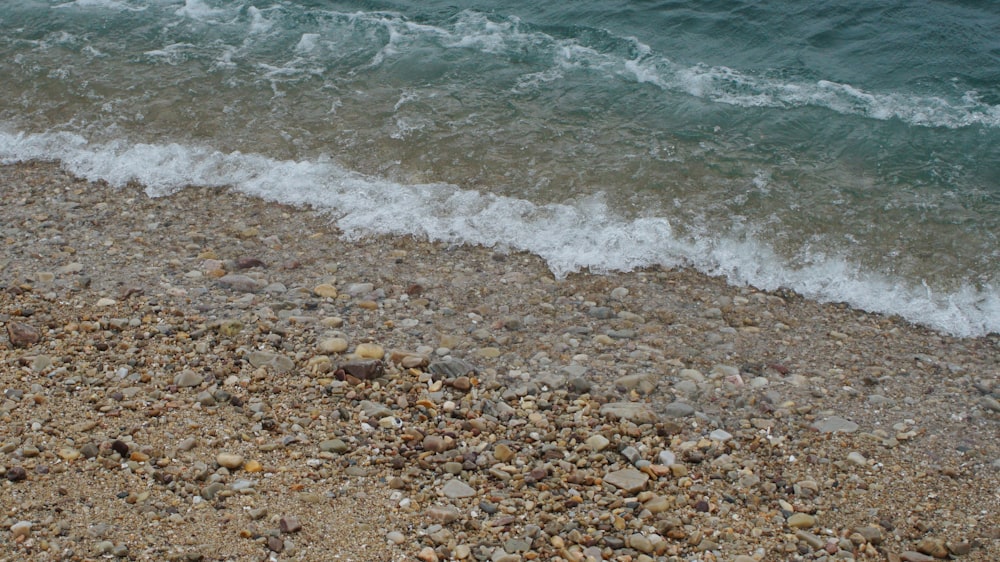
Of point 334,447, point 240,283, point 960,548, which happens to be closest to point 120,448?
point 334,447

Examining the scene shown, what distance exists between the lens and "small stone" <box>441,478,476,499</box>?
4793mm

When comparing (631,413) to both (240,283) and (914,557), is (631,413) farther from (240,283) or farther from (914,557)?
(240,283)

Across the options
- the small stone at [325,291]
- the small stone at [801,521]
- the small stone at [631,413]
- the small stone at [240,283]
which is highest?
the small stone at [801,521]

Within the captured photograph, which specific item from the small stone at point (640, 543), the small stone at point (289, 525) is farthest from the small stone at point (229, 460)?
the small stone at point (640, 543)

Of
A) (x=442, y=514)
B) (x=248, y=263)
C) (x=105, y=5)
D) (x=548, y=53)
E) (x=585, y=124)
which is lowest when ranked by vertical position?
(x=248, y=263)

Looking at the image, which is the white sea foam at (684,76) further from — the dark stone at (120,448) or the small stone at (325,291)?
the dark stone at (120,448)

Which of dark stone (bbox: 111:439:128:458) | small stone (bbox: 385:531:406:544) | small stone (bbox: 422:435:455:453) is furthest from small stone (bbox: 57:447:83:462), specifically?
small stone (bbox: 422:435:455:453)

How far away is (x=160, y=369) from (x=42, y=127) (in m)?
6.52

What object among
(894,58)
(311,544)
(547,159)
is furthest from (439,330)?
(894,58)

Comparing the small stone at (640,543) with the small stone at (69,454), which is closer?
the small stone at (640,543)

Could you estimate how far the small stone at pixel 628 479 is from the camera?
16.1 feet

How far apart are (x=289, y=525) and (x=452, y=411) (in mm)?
1457

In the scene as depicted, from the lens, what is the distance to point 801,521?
4766 mm

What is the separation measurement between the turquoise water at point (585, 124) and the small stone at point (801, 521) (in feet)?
10.3
